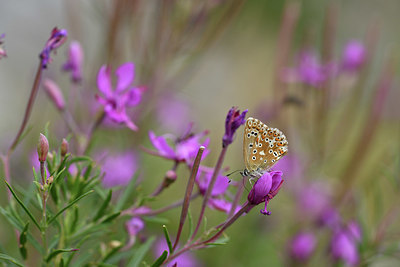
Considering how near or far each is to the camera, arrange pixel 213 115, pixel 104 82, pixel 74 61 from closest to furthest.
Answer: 1. pixel 104 82
2. pixel 74 61
3. pixel 213 115

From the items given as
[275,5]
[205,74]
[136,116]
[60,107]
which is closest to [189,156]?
[60,107]

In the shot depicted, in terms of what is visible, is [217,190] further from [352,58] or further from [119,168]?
[352,58]

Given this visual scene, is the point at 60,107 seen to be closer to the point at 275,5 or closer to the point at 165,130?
the point at 165,130

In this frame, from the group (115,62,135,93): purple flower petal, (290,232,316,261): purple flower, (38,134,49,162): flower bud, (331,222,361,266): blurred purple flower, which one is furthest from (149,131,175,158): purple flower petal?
(290,232,316,261): purple flower

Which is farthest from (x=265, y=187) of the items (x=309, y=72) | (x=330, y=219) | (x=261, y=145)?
(x=309, y=72)

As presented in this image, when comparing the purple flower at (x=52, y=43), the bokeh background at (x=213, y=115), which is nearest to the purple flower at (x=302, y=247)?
the bokeh background at (x=213, y=115)

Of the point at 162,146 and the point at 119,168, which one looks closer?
the point at 162,146
